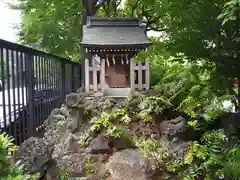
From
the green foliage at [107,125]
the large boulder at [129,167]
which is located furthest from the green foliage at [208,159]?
the green foliage at [107,125]

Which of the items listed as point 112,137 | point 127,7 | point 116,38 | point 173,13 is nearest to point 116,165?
point 112,137

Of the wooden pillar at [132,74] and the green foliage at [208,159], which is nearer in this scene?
the green foliage at [208,159]

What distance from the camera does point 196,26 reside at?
11.5 ft

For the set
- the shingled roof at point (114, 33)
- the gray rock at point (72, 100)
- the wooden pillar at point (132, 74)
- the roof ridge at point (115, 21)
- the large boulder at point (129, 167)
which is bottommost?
the large boulder at point (129, 167)

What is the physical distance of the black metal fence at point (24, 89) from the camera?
3.93 metres

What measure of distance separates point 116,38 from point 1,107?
554 centimetres

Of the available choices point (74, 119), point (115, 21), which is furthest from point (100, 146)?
point (115, 21)

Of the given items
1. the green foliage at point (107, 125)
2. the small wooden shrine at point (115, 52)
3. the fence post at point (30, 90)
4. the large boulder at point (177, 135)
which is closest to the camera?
the fence post at point (30, 90)

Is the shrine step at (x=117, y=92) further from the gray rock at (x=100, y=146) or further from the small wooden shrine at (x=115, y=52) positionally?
the gray rock at (x=100, y=146)

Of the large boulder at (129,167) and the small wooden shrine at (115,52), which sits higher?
the small wooden shrine at (115,52)

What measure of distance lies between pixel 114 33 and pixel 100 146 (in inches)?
169

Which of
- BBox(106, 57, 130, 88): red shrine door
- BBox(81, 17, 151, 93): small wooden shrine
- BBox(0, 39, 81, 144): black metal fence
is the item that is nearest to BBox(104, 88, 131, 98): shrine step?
BBox(81, 17, 151, 93): small wooden shrine

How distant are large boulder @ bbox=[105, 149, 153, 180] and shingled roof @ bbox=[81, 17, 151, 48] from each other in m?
3.76

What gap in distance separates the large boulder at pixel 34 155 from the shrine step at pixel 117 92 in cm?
400
